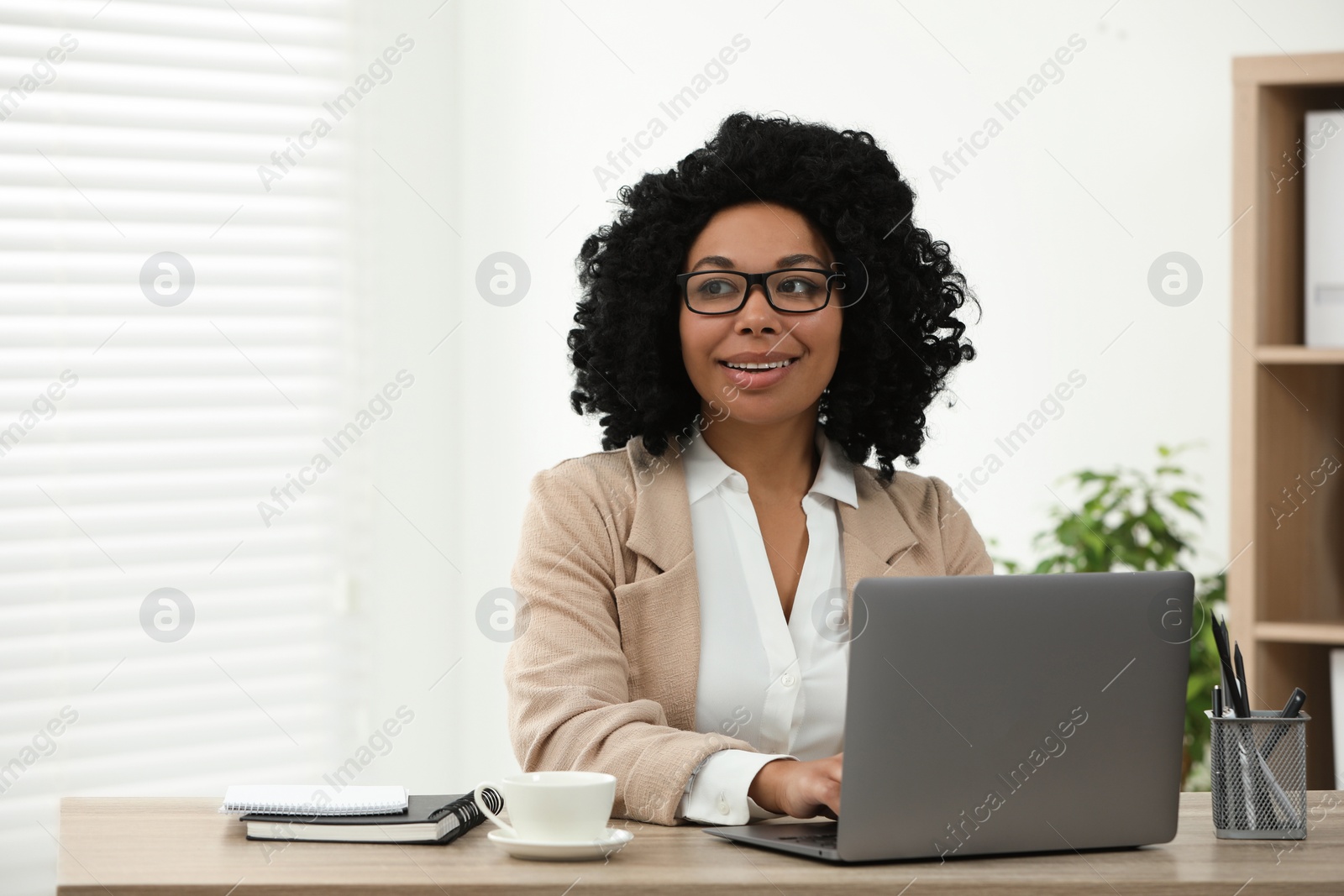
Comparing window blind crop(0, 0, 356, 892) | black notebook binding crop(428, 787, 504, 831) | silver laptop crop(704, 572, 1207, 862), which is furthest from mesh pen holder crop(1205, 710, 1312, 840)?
window blind crop(0, 0, 356, 892)

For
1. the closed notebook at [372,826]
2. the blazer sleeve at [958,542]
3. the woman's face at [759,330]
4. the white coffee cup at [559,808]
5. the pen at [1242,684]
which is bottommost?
the closed notebook at [372,826]

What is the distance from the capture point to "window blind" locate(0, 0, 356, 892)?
2.77m

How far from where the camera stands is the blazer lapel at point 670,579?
1.75 m

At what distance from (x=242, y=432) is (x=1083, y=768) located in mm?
2267

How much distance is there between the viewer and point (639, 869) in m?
1.22

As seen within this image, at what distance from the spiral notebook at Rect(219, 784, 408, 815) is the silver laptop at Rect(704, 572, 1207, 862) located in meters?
0.38

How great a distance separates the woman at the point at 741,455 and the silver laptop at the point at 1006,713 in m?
0.40

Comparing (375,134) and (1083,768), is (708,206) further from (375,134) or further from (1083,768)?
(375,134)

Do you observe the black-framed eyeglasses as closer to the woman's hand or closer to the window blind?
the woman's hand

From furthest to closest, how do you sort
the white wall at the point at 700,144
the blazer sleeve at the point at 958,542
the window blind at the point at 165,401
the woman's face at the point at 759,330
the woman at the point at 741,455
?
the white wall at the point at 700,144, the window blind at the point at 165,401, the blazer sleeve at the point at 958,542, the woman's face at the point at 759,330, the woman at the point at 741,455

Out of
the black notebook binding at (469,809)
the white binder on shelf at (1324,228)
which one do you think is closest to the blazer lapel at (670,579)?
the black notebook binding at (469,809)

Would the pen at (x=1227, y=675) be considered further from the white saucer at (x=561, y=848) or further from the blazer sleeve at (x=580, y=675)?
the white saucer at (x=561, y=848)

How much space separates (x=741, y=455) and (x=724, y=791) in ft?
2.15

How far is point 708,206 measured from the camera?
1949mm
